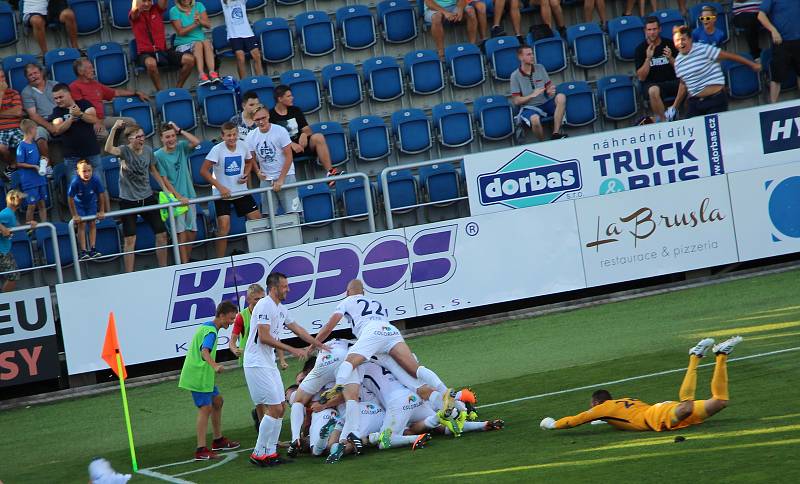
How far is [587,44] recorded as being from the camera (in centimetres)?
2294

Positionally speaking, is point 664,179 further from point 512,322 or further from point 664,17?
point 664,17

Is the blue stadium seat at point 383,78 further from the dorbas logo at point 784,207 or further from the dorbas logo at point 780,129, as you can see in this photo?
the dorbas logo at point 784,207

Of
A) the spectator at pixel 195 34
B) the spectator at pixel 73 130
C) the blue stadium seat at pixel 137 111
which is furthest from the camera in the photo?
the spectator at pixel 195 34

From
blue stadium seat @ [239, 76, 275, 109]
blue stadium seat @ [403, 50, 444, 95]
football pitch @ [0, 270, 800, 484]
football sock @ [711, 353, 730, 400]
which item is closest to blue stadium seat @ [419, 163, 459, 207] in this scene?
football pitch @ [0, 270, 800, 484]

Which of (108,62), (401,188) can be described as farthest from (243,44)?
(401,188)

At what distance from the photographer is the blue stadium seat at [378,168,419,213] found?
65.8 ft

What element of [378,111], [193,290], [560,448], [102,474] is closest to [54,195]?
[193,290]

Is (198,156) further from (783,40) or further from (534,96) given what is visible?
(783,40)

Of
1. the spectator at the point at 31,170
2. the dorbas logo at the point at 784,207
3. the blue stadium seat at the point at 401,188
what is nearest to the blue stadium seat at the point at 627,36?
the dorbas logo at the point at 784,207

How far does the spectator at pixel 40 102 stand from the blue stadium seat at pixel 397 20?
666 centimetres

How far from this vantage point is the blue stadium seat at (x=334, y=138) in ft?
68.6

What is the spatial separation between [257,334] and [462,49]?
10918 mm

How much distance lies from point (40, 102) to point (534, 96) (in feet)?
29.0

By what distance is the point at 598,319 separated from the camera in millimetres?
18484
